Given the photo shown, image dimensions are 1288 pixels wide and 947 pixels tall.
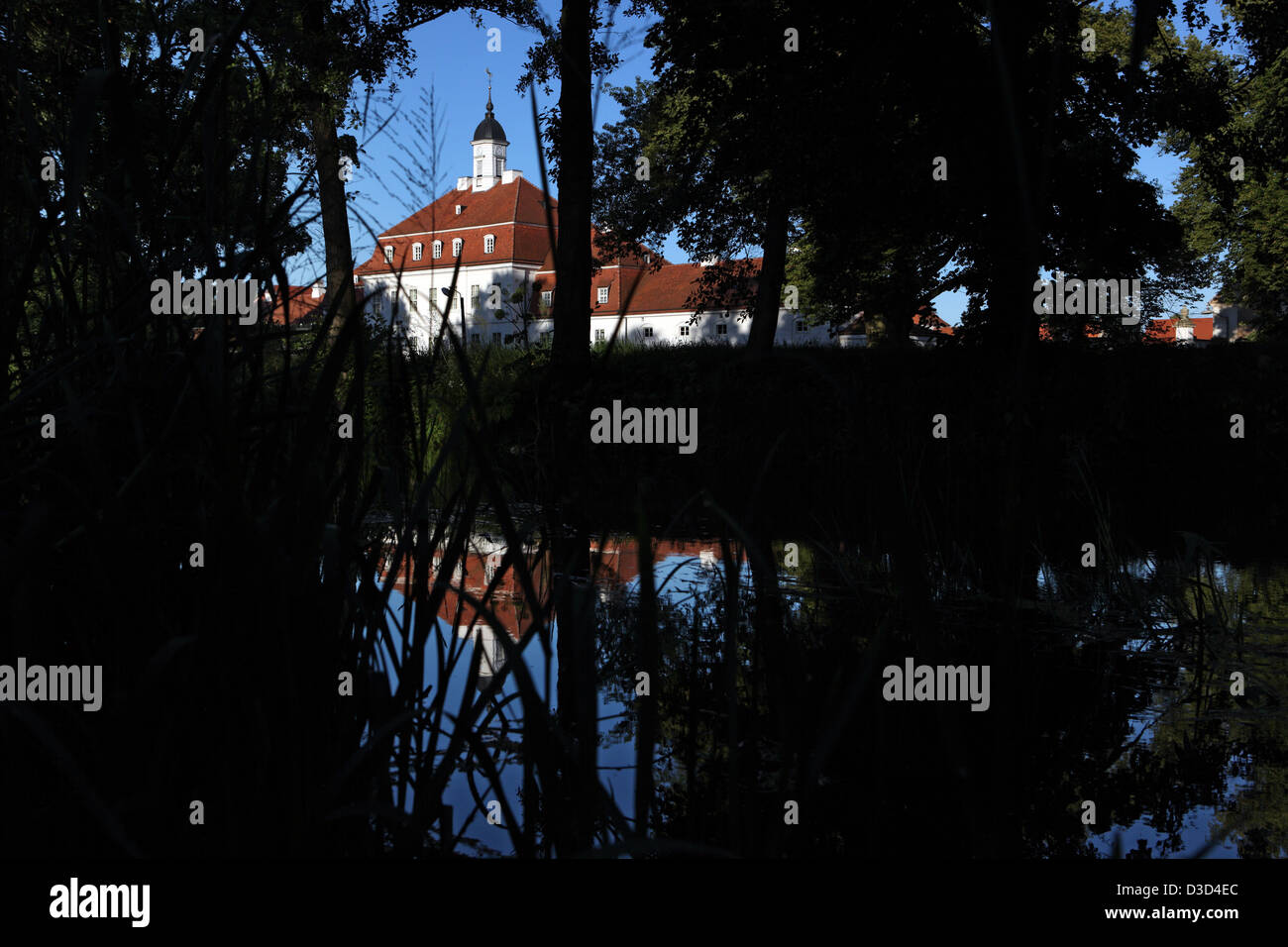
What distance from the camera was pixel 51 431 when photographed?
1.50 metres

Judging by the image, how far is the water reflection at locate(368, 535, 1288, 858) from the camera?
1.29m

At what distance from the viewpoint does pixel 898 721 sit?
8.33ft

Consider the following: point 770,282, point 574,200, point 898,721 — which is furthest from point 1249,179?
point 898,721

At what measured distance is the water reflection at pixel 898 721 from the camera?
1.29m

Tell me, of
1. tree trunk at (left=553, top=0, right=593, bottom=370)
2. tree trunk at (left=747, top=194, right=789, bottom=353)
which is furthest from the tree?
tree trunk at (left=553, top=0, right=593, bottom=370)

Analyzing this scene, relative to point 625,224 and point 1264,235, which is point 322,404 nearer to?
point 625,224

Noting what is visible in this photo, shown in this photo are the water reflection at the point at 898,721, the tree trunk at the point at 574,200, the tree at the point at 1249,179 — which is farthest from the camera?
the tree at the point at 1249,179

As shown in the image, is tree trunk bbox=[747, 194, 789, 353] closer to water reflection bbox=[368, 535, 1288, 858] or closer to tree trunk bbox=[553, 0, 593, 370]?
tree trunk bbox=[553, 0, 593, 370]

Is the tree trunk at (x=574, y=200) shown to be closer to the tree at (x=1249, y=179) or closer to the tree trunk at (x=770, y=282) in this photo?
the tree trunk at (x=770, y=282)

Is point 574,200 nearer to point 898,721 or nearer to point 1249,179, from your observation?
point 898,721

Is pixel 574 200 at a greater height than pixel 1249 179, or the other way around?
pixel 1249 179

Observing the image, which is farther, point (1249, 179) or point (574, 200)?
point (1249, 179)

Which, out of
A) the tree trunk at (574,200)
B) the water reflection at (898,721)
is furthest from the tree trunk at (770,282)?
the water reflection at (898,721)

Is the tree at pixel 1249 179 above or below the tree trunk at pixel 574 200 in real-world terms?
above
